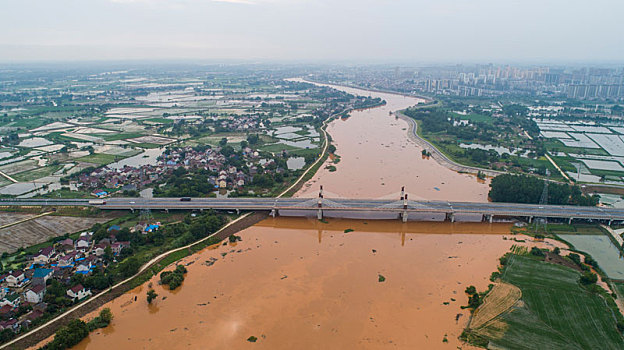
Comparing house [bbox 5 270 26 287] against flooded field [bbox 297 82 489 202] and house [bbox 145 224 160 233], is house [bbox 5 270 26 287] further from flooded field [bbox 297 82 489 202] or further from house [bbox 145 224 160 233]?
flooded field [bbox 297 82 489 202]

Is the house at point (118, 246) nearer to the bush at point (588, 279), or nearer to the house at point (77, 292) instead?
the house at point (77, 292)

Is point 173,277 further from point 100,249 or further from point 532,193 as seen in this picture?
point 532,193

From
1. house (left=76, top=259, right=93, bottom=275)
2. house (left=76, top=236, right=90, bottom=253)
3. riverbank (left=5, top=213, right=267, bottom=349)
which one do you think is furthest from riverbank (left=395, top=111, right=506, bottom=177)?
house (left=76, top=259, right=93, bottom=275)

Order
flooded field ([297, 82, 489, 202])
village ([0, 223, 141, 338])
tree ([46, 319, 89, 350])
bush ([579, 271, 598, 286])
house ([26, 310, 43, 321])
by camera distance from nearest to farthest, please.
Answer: tree ([46, 319, 89, 350]) → house ([26, 310, 43, 321]) → village ([0, 223, 141, 338]) → bush ([579, 271, 598, 286]) → flooded field ([297, 82, 489, 202])

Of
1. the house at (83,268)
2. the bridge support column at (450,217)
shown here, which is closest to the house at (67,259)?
the house at (83,268)

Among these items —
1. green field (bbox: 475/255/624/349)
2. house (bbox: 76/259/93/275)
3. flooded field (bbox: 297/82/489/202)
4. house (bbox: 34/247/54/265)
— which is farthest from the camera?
flooded field (bbox: 297/82/489/202)

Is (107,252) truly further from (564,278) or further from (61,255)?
(564,278)

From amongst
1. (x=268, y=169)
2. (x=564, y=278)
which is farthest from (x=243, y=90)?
(x=564, y=278)
